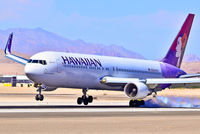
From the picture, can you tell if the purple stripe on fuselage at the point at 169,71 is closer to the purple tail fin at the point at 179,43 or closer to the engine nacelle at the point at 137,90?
the purple tail fin at the point at 179,43

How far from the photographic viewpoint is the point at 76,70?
140ft

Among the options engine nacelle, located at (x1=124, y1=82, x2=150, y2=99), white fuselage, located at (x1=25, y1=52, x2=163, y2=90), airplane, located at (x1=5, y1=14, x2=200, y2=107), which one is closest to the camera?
white fuselage, located at (x1=25, y1=52, x2=163, y2=90)

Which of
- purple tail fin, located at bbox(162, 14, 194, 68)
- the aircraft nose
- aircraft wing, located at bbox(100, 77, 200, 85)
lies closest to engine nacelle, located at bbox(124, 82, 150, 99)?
aircraft wing, located at bbox(100, 77, 200, 85)

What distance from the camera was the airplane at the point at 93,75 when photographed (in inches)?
1616

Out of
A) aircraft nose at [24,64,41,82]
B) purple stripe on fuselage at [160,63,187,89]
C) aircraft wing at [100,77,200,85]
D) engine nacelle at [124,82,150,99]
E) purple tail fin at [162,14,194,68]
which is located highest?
purple tail fin at [162,14,194,68]

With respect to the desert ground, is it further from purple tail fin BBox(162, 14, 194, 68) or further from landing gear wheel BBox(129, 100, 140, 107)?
landing gear wheel BBox(129, 100, 140, 107)

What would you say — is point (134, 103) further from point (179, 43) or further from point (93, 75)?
point (179, 43)

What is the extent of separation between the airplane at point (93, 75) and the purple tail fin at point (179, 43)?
3.88m

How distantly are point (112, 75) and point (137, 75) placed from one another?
376 cm

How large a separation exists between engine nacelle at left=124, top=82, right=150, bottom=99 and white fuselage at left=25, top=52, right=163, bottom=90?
2355 mm

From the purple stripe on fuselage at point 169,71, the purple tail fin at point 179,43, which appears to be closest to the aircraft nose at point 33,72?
the purple stripe on fuselage at point 169,71

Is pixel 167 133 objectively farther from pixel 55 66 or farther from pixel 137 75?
pixel 137 75

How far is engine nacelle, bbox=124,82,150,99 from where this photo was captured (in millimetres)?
41625

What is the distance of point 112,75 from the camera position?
46.4 m
